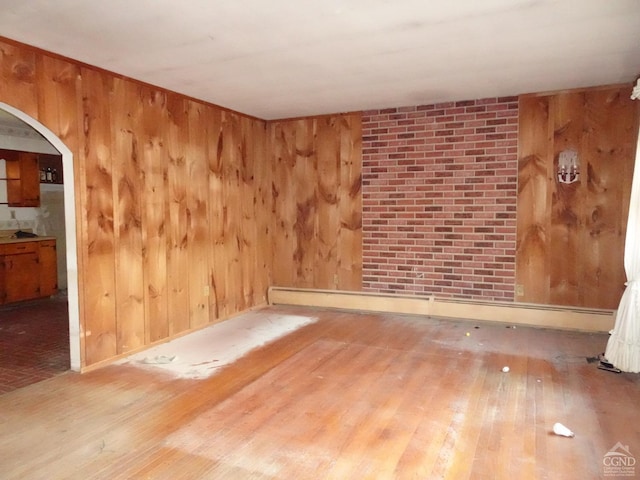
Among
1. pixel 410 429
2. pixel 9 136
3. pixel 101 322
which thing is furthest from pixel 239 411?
pixel 9 136

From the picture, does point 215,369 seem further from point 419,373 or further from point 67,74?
point 67,74

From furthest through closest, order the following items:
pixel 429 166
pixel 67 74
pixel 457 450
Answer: pixel 429 166
pixel 67 74
pixel 457 450

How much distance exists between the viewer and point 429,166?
17.3 feet

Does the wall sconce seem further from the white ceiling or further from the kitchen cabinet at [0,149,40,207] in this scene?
the kitchen cabinet at [0,149,40,207]

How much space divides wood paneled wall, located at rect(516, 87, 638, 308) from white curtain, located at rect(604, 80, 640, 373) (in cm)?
111

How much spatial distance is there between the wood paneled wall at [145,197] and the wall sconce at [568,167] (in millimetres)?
3577

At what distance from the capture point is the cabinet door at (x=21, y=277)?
19.2 ft

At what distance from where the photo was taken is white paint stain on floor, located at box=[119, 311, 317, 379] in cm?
371

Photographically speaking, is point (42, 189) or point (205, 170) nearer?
point (205, 170)

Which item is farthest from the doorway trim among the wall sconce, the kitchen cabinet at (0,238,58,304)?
the wall sconce

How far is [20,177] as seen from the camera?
6465mm

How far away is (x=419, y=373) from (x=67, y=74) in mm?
3592

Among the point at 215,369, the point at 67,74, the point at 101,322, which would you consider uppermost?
the point at 67,74

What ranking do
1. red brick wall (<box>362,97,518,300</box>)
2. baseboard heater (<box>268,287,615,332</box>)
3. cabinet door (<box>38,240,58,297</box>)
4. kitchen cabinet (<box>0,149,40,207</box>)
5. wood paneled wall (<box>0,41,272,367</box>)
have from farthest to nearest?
kitchen cabinet (<box>0,149,40,207</box>) → cabinet door (<box>38,240,58,297</box>) → red brick wall (<box>362,97,518,300</box>) → baseboard heater (<box>268,287,615,332</box>) → wood paneled wall (<box>0,41,272,367</box>)
